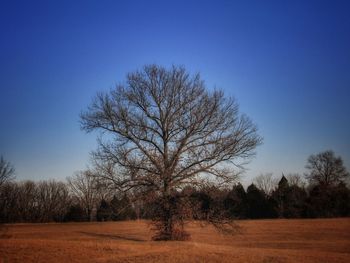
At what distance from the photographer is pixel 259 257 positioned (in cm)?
1684

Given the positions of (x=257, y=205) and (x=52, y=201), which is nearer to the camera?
(x=257, y=205)

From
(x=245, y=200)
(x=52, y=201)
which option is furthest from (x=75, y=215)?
(x=245, y=200)

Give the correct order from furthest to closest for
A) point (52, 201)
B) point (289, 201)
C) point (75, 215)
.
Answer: point (52, 201), point (75, 215), point (289, 201)

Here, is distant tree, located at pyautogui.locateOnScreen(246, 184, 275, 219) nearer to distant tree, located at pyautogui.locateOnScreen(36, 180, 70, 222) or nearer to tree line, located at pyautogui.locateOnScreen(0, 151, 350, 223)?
tree line, located at pyautogui.locateOnScreen(0, 151, 350, 223)

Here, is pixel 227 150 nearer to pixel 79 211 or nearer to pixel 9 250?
pixel 9 250

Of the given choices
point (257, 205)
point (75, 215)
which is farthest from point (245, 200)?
point (75, 215)

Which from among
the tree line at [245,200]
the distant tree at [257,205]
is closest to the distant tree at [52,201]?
the tree line at [245,200]

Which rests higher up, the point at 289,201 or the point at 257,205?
the point at 289,201

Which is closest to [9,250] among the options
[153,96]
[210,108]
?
[153,96]

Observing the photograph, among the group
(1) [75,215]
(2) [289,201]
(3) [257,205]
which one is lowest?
(1) [75,215]

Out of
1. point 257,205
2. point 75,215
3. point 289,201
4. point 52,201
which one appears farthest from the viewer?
point 52,201

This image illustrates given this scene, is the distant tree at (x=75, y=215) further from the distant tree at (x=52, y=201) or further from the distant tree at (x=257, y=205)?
the distant tree at (x=257, y=205)

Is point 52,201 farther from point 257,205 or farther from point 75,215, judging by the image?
point 257,205

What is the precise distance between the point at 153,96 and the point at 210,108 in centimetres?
441
